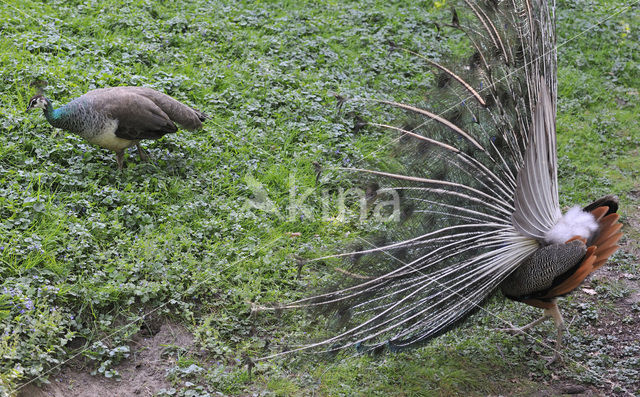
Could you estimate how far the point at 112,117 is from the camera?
5594mm

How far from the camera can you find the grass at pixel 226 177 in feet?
15.1

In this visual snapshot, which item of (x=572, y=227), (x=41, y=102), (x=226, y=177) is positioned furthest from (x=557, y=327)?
(x=41, y=102)

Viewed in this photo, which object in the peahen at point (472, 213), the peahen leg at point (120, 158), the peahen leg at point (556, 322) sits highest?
the peahen at point (472, 213)

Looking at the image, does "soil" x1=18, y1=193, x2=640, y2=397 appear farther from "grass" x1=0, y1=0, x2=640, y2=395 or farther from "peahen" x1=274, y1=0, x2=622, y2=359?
"peahen" x1=274, y1=0, x2=622, y2=359

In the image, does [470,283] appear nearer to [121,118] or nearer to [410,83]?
[121,118]

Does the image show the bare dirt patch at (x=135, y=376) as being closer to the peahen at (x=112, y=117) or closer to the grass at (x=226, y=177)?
the grass at (x=226, y=177)

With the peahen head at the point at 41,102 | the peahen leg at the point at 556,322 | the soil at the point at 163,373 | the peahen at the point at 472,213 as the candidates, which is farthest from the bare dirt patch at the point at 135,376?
the peahen leg at the point at 556,322

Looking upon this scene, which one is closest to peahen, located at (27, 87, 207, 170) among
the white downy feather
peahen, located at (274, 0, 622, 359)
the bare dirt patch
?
the bare dirt patch

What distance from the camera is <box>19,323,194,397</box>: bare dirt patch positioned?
13.7 feet

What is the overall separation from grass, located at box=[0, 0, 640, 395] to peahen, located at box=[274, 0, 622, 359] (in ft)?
1.63

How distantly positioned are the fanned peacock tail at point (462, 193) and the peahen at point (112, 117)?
2.17m

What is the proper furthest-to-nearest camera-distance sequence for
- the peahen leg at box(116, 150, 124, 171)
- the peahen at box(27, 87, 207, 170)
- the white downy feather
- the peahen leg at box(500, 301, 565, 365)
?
1. the peahen leg at box(116, 150, 124, 171)
2. the peahen at box(27, 87, 207, 170)
3. the peahen leg at box(500, 301, 565, 365)
4. the white downy feather

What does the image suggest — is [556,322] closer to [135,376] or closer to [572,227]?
[572,227]

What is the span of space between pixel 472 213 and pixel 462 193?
0.49 ft
